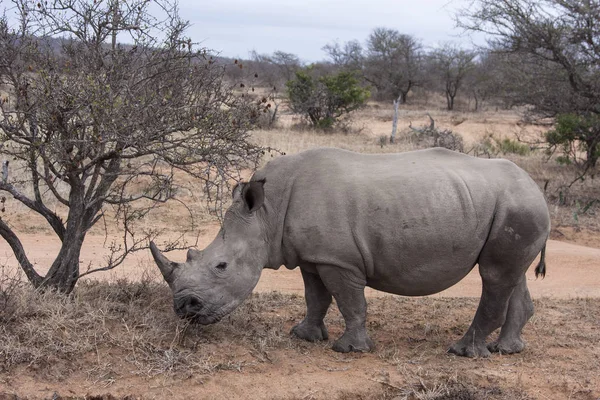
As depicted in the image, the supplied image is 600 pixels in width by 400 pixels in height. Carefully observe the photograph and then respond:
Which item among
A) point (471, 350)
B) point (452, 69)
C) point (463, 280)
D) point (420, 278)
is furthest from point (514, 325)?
point (452, 69)

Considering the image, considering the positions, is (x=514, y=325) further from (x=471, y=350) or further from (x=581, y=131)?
(x=581, y=131)

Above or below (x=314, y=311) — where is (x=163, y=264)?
above

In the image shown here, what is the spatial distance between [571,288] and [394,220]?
4.73m

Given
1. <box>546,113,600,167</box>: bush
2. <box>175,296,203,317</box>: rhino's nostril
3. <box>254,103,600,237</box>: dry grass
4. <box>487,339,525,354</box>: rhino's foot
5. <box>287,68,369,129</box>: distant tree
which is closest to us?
<box>175,296,203,317</box>: rhino's nostril

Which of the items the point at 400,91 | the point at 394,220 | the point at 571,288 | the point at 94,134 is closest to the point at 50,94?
the point at 94,134

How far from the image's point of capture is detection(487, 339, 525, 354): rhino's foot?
6.43 meters

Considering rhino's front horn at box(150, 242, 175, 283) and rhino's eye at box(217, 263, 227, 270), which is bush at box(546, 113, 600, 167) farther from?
rhino's front horn at box(150, 242, 175, 283)

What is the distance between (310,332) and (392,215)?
4.49 ft

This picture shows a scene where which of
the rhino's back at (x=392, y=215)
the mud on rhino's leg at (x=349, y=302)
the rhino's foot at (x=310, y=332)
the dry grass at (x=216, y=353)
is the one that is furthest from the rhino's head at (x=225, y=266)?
the rhino's foot at (x=310, y=332)

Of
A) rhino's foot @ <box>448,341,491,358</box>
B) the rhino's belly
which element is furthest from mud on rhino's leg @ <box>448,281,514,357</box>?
the rhino's belly

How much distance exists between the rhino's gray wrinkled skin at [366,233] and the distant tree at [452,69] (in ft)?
119

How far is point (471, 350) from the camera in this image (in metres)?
6.23

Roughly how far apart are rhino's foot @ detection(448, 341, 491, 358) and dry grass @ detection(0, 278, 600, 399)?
0.35 feet

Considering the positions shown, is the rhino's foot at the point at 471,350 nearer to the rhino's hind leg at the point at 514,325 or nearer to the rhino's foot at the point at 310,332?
the rhino's hind leg at the point at 514,325
